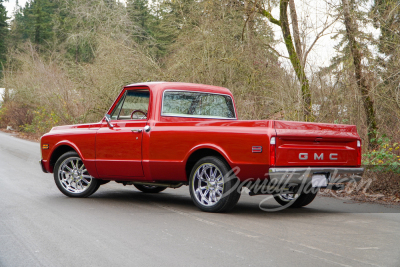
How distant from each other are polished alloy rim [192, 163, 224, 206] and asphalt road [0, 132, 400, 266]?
241 millimetres

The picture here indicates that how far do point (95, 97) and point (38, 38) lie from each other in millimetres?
50479

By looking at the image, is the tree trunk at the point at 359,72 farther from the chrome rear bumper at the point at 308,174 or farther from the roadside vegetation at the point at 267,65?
the chrome rear bumper at the point at 308,174

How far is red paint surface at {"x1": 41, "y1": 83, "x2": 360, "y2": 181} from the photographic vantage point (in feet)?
21.4

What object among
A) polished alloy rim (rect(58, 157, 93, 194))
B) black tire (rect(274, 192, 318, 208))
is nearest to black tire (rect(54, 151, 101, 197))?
Result: polished alloy rim (rect(58, 157, 93, 194))

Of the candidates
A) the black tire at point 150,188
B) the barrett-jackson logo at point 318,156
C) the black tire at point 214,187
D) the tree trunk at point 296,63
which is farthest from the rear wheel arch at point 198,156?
the tree trunk at point 296,63

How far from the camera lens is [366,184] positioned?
9.47 metres

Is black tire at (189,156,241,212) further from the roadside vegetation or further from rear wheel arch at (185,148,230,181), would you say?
the roadside vegetation

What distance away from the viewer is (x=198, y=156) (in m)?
7.42

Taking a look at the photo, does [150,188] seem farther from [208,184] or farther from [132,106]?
[208,184]

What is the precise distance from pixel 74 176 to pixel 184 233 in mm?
3729

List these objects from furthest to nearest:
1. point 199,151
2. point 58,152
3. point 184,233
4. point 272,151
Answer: point 58,152 → point 199,151 → point 272,151 → point 184,233

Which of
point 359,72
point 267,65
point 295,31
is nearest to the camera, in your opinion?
point 359,72

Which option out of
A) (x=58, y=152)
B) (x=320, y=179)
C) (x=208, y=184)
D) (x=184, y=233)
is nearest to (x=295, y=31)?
(x=58, y=152)

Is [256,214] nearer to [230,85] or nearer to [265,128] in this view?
[265,128]
